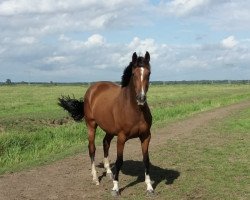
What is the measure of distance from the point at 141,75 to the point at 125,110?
997 mm

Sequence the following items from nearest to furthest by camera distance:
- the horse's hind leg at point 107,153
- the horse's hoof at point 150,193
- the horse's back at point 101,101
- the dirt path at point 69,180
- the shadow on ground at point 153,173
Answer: the horse's hoof at point 150,193
the dirt path at point 69,180
the horse's back at point 101,101
the shadow on ground at point 153,173
the horse's hind leg at point 107,153

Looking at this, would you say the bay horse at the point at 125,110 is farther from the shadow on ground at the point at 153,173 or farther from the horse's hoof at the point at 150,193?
the shadow on ground at the point at 153,173

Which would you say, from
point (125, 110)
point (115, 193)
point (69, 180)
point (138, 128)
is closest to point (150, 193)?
point (115, 193)

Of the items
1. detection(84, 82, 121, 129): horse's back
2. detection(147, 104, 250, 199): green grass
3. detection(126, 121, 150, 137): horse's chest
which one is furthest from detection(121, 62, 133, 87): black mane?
detection(147, 104, 250, 199): green grass

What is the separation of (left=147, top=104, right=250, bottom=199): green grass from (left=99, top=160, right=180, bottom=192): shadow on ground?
0.17m

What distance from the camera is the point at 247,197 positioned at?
8.20 meters

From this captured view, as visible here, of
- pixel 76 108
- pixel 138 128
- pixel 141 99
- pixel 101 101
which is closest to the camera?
pixel 141 99

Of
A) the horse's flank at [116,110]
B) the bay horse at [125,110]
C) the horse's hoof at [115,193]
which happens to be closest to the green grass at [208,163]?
the horse's hoof at [115,193]

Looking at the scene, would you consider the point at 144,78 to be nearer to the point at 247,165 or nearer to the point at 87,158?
the point at 247,165

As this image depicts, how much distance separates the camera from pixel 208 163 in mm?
11484

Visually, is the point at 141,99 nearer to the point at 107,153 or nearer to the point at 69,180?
the point at 107,153

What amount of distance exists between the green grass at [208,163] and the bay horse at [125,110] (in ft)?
3.33

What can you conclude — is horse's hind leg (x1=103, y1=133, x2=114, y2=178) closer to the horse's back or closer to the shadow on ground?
the shadow on ground

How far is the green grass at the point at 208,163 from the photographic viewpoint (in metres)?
8.71
